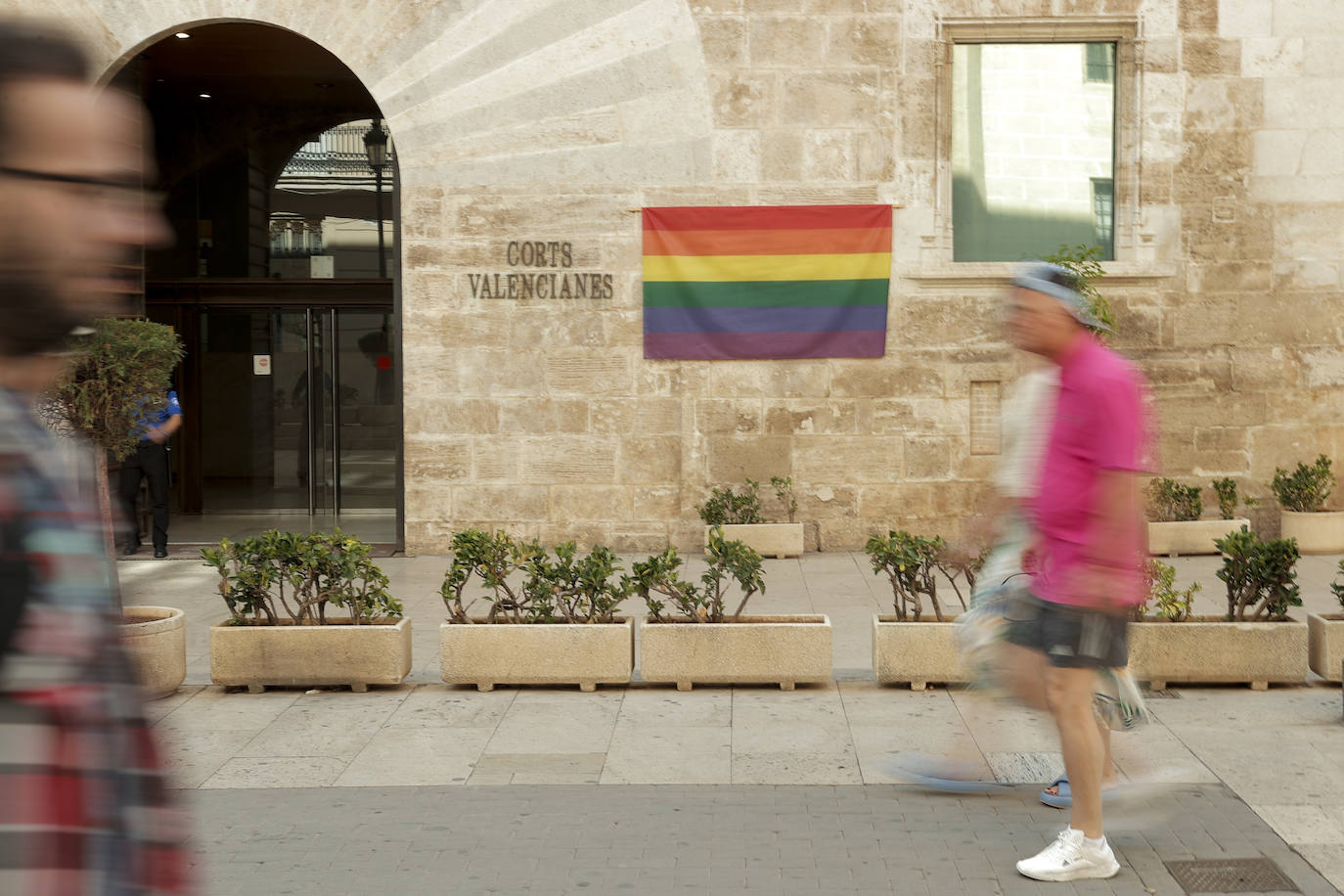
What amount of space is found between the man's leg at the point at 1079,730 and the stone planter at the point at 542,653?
3233 mm

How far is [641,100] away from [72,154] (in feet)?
36.3

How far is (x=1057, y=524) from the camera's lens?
4465mm

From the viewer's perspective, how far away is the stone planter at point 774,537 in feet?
40.3

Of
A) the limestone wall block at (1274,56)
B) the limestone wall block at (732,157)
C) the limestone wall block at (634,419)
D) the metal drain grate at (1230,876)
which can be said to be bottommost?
the metal drain grate at (1230,876)

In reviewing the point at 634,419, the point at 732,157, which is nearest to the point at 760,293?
the point at 732,157

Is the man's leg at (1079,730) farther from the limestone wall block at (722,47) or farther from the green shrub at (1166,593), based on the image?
the limestone wall block at (722,47)

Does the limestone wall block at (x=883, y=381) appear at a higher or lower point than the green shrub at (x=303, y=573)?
higher

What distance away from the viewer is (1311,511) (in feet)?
40.2

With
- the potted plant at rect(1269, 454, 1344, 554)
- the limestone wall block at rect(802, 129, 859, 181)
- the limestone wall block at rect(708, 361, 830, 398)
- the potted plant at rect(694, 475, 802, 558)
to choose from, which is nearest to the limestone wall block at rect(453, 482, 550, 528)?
the potted plant at rect(694, 475, 802, 558)

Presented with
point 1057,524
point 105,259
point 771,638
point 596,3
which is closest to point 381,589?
point 771,638

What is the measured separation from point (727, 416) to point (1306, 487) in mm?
5224

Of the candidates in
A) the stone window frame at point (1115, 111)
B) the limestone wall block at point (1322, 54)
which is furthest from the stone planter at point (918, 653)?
the limestone wall block at point (1322, 54)

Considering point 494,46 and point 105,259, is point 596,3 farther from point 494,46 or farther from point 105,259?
point 105,259

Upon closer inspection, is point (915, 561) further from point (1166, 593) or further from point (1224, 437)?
point (1224, 437)
